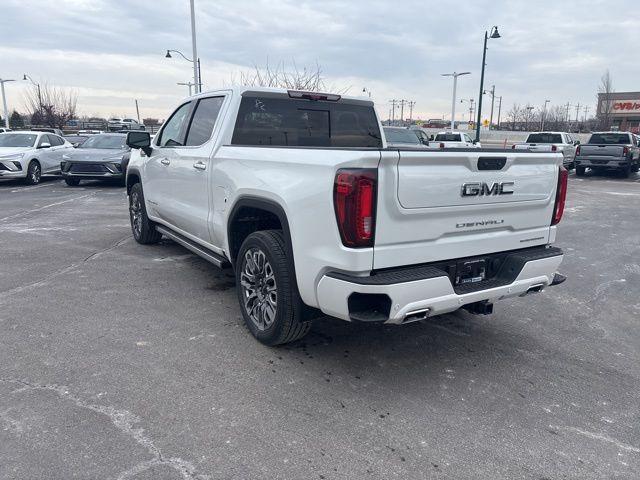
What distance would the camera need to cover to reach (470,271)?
3.49m

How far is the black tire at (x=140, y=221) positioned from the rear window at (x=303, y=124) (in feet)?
8.77

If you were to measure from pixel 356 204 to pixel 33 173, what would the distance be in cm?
1477

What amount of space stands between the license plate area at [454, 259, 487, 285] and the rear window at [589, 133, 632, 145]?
19782 millimetres

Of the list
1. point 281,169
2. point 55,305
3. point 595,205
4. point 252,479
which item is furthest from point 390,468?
point 595,205

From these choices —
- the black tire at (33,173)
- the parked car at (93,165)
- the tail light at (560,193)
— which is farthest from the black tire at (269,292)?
the black tire at (33,173)

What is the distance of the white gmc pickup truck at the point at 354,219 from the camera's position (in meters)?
3.01

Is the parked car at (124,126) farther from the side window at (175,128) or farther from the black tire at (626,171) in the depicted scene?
the side window at (175,128)

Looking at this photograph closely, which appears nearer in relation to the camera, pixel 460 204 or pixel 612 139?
pixel 460 204

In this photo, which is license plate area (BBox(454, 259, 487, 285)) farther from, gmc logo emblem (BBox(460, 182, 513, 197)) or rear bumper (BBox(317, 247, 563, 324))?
gmc logo emblem (BBox(460, 182, 513, 197))

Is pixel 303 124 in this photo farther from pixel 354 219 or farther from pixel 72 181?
pixel 72 181

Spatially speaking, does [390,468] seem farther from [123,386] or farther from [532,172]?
[532,172]

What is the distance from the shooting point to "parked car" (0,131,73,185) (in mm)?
14172

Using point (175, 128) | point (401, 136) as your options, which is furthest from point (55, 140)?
point (175, 128)

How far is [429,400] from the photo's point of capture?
3.29 m
